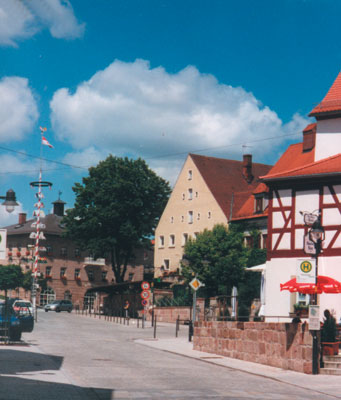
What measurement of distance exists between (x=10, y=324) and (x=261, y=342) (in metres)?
10.0

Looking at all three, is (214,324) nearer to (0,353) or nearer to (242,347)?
(242,347)

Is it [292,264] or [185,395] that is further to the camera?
[292,264]

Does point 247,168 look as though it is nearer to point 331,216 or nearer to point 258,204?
point 258,204

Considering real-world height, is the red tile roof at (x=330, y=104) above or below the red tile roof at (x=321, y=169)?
above

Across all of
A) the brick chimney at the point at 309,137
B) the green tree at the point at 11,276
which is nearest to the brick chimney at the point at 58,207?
the green tree at the point at 11,276

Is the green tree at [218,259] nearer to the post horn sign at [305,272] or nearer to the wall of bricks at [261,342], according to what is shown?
the wall of bricks at [261,342]

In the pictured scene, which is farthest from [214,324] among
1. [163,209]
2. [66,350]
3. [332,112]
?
[163,209]

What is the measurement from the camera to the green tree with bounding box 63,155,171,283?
69.4 m

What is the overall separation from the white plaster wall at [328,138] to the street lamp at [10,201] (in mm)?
21938

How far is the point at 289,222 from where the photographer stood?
3750cm

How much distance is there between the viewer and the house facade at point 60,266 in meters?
94.1

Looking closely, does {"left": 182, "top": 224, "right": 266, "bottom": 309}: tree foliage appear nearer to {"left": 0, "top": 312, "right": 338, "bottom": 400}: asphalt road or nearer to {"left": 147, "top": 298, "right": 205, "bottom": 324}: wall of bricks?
{"left": 147, "top": 298, "right": 205, "bottom": 324}: wall of bricks

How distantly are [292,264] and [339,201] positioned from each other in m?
4.05

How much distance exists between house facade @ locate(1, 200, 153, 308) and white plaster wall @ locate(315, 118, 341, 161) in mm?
57237
